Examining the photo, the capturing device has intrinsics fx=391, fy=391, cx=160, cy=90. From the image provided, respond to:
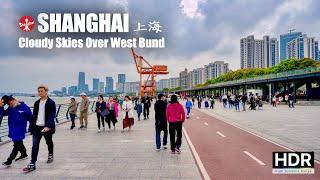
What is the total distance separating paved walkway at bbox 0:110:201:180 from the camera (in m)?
8.52

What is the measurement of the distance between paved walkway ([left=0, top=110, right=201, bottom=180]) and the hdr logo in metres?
1.90

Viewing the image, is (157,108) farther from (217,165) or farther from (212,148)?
(217,165)

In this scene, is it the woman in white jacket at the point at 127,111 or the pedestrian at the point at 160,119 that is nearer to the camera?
the pedestrian at the point at 160,119

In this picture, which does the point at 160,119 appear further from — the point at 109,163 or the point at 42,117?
the point at 42,117

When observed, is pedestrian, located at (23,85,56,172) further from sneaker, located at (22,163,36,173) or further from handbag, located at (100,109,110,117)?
handbag, located at (100,109,110,117)

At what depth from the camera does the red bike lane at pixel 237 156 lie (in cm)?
866

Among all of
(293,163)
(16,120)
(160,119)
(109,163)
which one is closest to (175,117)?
(160,119)

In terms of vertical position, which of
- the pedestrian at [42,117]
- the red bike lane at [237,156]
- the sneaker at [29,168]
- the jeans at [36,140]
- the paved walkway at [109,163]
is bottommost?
the red bike lane at [237,156]

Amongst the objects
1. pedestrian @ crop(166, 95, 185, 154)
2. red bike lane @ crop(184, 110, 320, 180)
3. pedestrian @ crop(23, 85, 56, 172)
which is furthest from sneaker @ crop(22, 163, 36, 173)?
pedestrian @ crop(166, 95, 185, 154)

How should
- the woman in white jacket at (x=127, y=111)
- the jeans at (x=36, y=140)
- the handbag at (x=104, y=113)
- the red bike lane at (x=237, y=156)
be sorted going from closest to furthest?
the red bike lane at (x=237, y=156)
the jeans at (x=36, y=140)
the woman in white jacket at (x=127, y=111)
the handbag at (x=104, y=113)

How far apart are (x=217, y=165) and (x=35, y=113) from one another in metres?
4.67

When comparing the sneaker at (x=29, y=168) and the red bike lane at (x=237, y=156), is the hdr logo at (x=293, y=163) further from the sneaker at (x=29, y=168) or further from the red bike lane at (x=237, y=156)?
the sneaker at (x=29, y=168)

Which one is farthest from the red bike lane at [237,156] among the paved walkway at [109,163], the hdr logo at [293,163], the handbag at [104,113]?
the handbag at [104,113]

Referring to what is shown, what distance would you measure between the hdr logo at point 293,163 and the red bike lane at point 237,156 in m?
0.15
